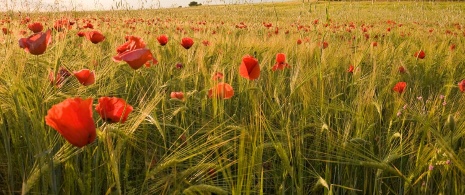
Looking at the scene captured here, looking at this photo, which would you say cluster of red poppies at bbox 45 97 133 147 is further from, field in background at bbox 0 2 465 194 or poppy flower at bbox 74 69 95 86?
poppy flower at bbox 74 69 95 86

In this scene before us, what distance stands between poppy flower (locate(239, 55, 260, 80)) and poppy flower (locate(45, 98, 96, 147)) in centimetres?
56

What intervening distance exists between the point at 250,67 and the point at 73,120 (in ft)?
1.96

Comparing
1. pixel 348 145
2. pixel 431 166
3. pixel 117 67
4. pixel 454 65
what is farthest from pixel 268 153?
Result: pixel 454 65

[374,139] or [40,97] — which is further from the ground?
[40,97]

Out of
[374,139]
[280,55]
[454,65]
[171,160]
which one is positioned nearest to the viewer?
[171,160]

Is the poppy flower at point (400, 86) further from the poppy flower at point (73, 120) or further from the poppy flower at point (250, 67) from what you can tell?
the poppy flower at point (73, 120)

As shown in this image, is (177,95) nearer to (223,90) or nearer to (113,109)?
(223,90)

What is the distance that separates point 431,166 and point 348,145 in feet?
0.60

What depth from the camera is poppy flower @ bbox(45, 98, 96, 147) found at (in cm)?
58

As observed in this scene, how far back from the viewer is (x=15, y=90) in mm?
783

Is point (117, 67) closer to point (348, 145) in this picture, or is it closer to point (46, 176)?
point (46, 176)

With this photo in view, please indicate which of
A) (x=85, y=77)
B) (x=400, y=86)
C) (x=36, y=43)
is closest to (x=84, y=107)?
(x=85, y=77)

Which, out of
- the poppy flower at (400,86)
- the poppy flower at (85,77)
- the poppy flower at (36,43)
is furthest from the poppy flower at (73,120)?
the poppy flower at (400,86)

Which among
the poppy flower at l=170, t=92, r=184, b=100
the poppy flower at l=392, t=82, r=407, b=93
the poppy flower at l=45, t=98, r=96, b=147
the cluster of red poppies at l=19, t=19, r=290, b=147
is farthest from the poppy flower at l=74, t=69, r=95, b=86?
the poppy flower at l=392, t=82, r=407, b=93
